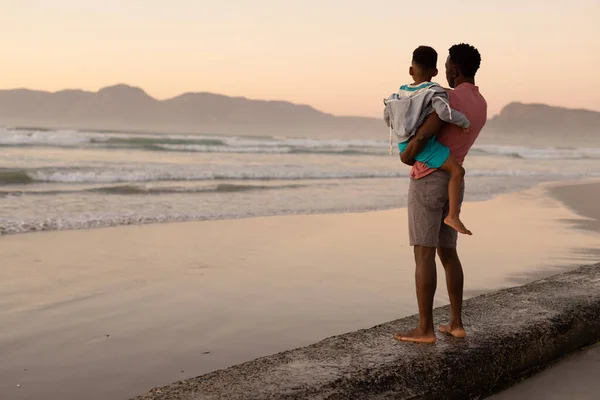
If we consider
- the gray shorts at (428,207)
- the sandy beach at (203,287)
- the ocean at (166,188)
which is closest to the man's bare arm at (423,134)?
the gray shorts at (428,207)

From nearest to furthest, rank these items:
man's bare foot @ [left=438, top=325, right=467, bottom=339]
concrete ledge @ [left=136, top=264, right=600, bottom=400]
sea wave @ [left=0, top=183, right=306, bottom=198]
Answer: concrete ledge @ [left=136, top=264, right=600, bottom=400] < man's bare foot @ [left=438, top=325, right=467, bottom=339] < sea wave @ [left=0, top=183, right=306, bottom=198]

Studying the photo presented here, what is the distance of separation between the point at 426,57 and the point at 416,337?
1.49 metres

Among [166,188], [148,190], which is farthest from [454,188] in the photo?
[166,188]

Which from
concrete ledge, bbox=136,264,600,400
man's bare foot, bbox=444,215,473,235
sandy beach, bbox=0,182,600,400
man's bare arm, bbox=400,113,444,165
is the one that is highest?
man's bare arm, bbox=400,113,444,165

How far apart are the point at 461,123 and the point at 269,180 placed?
45.6ft

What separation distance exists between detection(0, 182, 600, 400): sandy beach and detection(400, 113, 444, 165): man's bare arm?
63.7 inches

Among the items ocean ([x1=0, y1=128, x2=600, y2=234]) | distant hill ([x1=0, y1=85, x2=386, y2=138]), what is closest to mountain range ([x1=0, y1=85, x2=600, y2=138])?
distant hill ([x1=0, y1=85, x2=386, y2=138])

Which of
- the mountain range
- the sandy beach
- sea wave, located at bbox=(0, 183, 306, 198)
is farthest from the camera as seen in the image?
the mountain range

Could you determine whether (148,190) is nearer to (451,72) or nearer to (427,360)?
(451,72)

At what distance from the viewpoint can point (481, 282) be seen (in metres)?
5.95

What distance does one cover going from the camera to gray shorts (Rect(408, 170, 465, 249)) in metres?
3.24

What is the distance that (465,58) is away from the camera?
10.9 feet

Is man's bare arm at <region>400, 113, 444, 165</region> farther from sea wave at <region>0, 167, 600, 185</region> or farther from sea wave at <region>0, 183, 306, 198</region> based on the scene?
sea wave at <region>0, 167, 600, 185</region>

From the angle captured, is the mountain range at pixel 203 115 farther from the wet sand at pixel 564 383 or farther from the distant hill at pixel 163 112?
the wet sand at pixel 564 383
